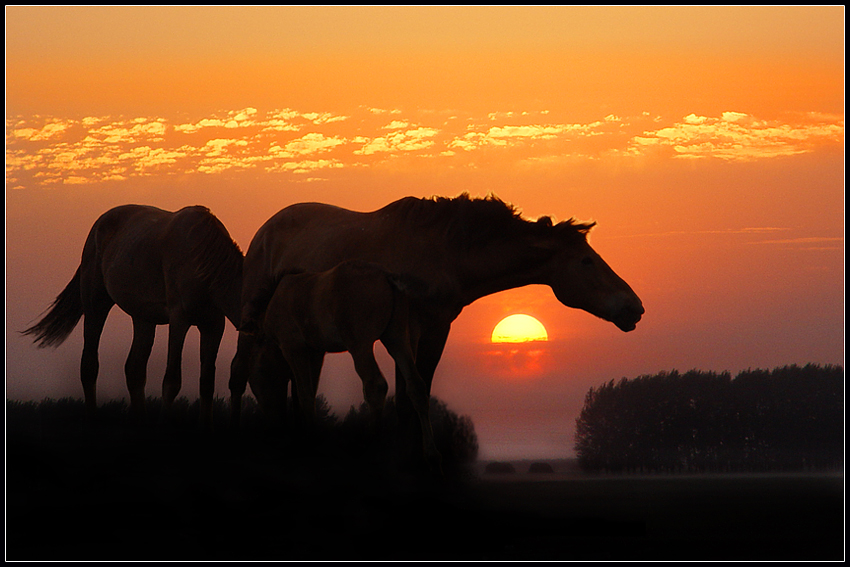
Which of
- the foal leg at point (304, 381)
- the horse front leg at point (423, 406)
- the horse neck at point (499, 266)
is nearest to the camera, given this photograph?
the horse front leg at point (423, 406)

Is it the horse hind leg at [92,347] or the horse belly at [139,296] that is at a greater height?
the horse belly at [139,296]

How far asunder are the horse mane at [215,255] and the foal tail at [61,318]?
330 centimetres

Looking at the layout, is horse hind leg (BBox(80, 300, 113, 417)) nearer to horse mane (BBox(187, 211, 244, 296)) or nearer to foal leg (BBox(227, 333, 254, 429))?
horse mane (BBox(187, 211, 244, 296))

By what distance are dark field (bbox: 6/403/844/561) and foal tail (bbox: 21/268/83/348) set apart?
4.62m

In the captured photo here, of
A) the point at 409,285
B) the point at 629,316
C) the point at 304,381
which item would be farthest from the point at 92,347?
the point at 629,316

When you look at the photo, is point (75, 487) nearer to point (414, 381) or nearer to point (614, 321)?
point (414, 381)

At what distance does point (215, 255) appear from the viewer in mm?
14734

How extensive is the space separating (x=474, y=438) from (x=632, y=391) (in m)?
3.15

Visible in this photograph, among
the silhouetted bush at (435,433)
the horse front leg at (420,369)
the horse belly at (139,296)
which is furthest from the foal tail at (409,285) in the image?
the horse belly at (139,296)

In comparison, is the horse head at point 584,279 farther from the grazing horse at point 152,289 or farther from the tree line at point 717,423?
the grazing horse at point 152,289

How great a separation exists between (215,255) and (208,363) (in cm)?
136

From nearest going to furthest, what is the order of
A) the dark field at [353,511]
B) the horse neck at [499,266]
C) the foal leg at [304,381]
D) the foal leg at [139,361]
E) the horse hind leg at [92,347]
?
the dark field at [353,511] < the foal leg at [304,381] < the horse neck at [499,266] < the foal leg at [139,361] < the horse hind leg at [92,347]

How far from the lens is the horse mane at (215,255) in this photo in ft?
48.0

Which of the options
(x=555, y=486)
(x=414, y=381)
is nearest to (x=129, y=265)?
(x=414, y=381)
